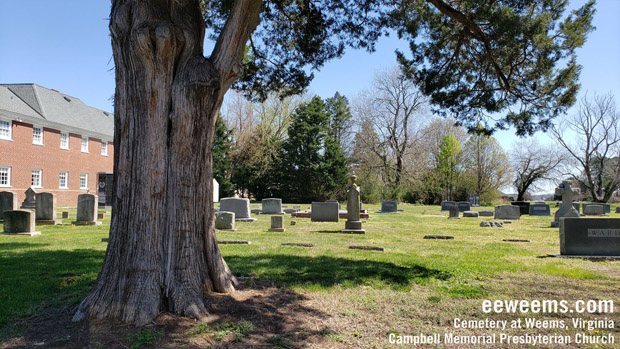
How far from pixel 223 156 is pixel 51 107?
16450 millimetres

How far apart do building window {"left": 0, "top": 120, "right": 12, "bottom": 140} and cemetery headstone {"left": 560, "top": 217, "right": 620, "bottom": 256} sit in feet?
108

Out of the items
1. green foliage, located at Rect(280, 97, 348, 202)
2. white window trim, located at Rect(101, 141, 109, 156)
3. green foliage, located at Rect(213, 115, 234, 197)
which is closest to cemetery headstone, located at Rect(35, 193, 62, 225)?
white window trim, located at Rect(101, 141, 109, 156)

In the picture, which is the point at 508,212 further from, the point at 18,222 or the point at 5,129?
the point at 5,129

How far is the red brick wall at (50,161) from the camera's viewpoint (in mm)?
27469

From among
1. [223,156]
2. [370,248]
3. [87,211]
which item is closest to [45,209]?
[87,211]

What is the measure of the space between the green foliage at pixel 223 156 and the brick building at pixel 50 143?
10566 millimetres

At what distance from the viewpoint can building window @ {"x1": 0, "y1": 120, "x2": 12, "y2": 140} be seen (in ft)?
87.2

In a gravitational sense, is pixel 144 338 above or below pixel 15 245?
below

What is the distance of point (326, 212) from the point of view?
1808 centimetres

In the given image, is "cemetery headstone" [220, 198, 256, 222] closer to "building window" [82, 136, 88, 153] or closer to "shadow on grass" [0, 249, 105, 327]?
"shadow on grass" [0, 249, 105, 327]

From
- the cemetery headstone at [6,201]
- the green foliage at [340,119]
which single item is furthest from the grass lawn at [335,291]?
the green foliage at [340,119]

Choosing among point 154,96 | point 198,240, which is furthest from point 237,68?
point 198,240

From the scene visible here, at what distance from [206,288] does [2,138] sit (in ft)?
97.8

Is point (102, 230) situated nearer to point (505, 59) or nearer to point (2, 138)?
point (505, 59)
